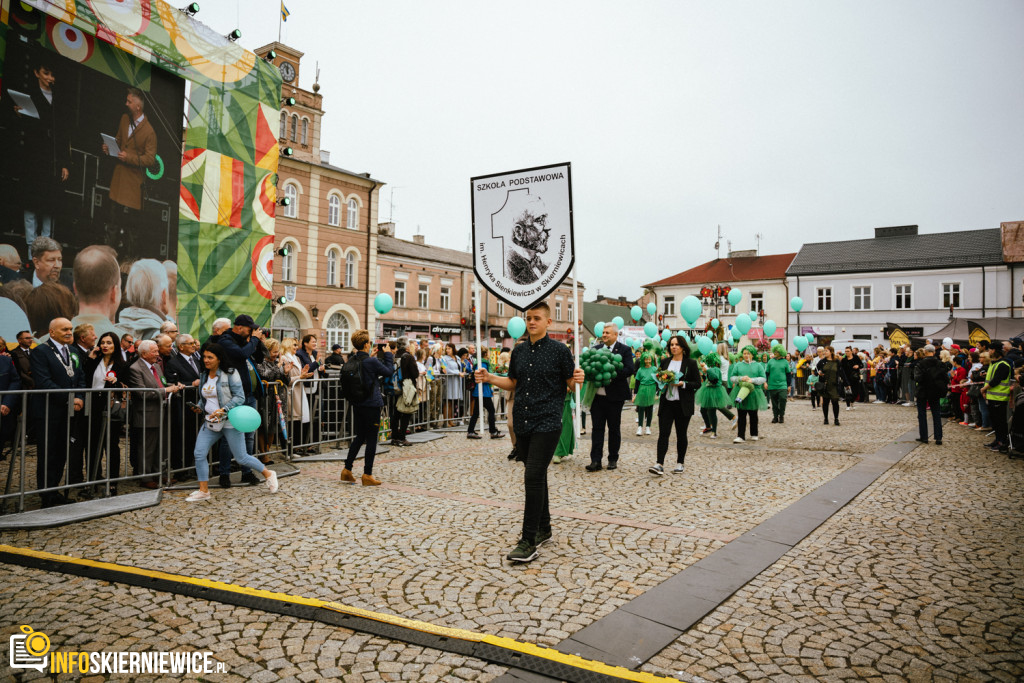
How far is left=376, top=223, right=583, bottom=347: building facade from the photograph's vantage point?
1654 inches

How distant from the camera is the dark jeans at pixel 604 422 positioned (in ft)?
27.6

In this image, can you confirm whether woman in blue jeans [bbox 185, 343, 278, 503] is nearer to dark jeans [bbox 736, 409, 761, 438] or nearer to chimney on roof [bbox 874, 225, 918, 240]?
dark jeans [bbox 736, 409, 761, 438]

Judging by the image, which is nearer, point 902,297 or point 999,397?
point 999,397

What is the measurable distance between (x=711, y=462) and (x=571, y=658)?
676 cm

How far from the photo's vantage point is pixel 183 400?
7258mm

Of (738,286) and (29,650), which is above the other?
(738,286)

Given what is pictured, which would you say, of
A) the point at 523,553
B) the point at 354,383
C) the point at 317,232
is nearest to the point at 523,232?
the point at 354,383

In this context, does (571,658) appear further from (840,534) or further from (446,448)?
(446,448)

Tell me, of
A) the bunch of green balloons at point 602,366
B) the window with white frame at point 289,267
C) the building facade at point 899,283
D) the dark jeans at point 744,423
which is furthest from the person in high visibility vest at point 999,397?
the building facade at point 899,283

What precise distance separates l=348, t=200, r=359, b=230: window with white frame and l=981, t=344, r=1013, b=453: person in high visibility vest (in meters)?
33.2

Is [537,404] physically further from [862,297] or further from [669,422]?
[862,297]

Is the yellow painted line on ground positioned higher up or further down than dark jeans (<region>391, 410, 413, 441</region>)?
further down

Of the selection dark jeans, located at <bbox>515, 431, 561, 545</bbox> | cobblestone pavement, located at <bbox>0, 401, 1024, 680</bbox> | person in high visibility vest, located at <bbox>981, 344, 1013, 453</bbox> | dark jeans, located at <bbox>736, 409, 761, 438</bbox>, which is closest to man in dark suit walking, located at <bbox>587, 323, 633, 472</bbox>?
cobblestone pavement, located at <bbox>0, 401, 1024, 680</bbox>

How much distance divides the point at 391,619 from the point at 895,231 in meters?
56.7
